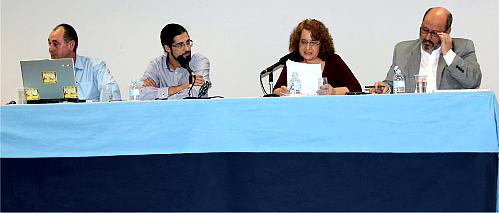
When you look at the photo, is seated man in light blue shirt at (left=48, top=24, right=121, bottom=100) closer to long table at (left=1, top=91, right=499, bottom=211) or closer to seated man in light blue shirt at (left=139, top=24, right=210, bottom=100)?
seated man in light blue shirt at (left=139, top=24, right=210, bottom=100)

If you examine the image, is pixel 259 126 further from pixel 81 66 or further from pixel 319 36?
pixel 81 66

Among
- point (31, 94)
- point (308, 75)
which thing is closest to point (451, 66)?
point (308, 75)

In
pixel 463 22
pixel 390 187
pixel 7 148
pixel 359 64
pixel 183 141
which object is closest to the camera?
pixel 390 187

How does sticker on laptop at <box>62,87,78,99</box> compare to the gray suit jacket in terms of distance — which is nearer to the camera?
sticker on laptop at <box>62,87,78,99</box>

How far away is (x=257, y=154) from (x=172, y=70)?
5.41 ft

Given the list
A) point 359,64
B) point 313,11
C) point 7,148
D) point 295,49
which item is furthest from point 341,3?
point 7,148

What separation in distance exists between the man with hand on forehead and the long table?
67 cm

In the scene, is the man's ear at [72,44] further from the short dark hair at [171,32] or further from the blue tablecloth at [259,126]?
the blue tablecloth at [259,126]

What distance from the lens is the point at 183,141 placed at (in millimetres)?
1595

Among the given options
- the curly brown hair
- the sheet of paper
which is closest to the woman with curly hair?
the curly brown hair

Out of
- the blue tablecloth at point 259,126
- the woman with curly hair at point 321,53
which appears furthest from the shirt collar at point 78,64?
the woman with curly hair at point 321,53

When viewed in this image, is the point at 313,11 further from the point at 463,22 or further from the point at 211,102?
the point at 211,102

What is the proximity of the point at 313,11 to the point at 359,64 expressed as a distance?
0.58 metres

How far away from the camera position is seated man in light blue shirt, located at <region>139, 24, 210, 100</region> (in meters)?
2.76
